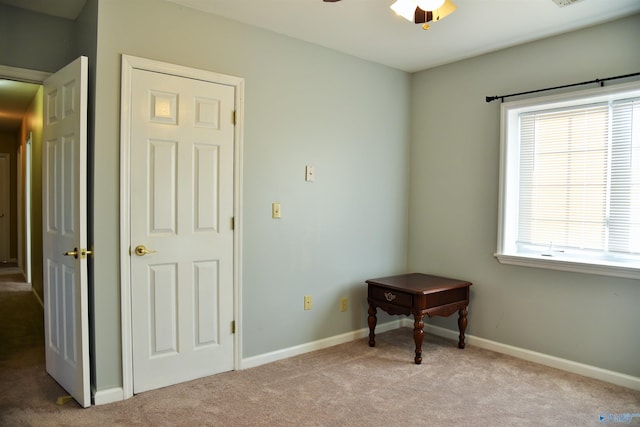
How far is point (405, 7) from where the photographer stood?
2.27 metres

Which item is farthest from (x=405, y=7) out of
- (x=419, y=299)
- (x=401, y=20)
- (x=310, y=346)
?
(x=310, y=346)

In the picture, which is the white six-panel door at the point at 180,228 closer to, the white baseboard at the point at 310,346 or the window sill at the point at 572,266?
the white baseboard at the point at 310,346

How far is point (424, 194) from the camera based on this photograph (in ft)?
13.5

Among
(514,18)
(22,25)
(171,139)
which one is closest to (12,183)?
(22,25)

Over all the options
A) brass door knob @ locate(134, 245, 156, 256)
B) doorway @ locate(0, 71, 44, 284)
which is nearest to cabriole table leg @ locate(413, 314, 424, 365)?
brass door knob @ locate(134, 245, 156, 256)

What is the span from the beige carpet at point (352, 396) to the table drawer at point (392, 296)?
0.43 meters

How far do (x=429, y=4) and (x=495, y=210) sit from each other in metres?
2.00

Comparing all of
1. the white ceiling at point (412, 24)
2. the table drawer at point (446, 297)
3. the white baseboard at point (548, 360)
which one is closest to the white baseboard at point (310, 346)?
the white baseboard at point (548, 360)

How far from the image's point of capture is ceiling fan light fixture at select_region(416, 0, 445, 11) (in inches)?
81.0

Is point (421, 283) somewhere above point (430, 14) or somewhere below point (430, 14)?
below

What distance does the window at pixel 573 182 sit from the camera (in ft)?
9.55

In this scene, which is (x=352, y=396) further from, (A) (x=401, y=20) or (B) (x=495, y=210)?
(A) (x=401, y=20)

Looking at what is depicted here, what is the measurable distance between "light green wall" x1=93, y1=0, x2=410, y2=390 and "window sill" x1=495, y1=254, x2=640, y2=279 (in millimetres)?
1099

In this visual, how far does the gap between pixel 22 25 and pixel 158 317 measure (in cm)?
210
